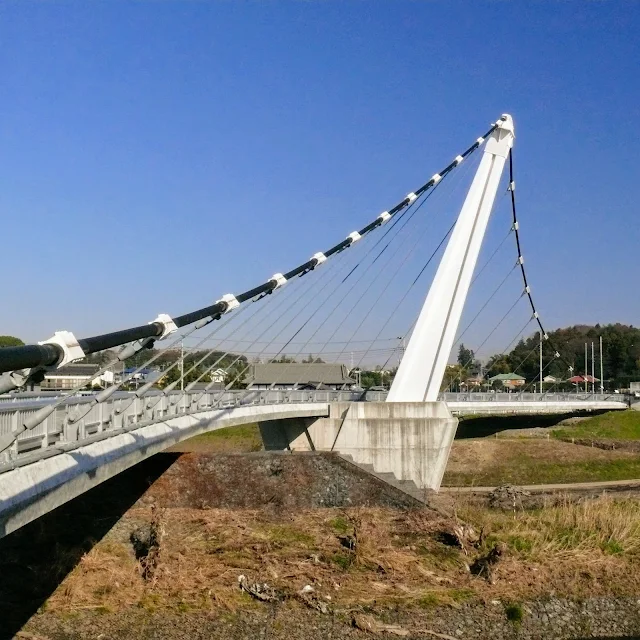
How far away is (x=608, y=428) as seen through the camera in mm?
51594

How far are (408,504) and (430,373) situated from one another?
697 centimetres

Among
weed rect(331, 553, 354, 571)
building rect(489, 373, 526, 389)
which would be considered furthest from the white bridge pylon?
building rect(489, 373, 526, 389)

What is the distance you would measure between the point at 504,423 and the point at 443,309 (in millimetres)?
28569

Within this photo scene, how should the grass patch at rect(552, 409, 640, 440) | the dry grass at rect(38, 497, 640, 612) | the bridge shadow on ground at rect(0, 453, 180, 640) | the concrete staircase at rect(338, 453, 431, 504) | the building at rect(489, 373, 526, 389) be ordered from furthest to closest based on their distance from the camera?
the building at rect(489, 373, 526, 389) → the grass patch at rect(552, 409, 640, 440) → the concrete staircase at rect(338, 453, 431, 504) → the dry grass at rect(38, 497, 640, 612) → the bridge shadow on ground at rect(0, 453, 180, 640)

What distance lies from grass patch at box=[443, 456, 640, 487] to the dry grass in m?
16.2

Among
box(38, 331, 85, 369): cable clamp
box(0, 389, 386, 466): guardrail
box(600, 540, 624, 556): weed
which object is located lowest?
box(600, 540, 624, 556): weed

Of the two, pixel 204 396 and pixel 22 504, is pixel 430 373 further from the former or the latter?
pixel 22 504

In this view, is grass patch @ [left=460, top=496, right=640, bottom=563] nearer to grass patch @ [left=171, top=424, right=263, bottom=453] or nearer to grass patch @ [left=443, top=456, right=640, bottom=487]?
grass patch @ [left=443, top=456, right=640, bottom=487]

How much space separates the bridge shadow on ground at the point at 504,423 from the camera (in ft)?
171

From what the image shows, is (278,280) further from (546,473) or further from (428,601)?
(546,473)

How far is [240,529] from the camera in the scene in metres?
20.5

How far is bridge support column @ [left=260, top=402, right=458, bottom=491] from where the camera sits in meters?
27.5

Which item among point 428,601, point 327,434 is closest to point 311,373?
point 327,434

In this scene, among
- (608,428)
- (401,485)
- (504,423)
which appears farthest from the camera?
(504,423)
